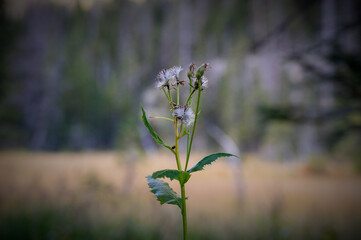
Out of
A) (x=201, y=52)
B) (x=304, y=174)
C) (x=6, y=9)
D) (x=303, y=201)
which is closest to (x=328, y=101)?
(x=304, y=174)

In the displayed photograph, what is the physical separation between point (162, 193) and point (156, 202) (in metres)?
2.27

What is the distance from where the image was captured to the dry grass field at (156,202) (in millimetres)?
2296

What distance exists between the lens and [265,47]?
4785 millimetres

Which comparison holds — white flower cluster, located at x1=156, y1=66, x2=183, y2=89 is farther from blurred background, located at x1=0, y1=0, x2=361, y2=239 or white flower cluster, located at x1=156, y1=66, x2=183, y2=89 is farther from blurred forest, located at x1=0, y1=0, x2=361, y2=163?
blurred forest, located at x1=0, y1=0, x2=361, y2=163

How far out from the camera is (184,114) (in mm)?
357

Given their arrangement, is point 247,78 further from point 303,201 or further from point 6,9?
point 6,9

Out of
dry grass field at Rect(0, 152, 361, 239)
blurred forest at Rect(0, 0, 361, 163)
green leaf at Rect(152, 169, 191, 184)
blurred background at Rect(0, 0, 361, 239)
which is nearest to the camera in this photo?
green leaf at Rect(152, 169, 191, 184)

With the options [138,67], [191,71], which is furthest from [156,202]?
[138,67]

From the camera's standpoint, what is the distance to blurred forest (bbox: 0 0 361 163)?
4.37m

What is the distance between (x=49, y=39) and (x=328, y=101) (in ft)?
15.7

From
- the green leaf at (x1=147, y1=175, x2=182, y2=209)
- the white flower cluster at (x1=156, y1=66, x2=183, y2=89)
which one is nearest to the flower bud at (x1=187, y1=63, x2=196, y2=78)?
the white flower cluster at (x1=156, y1=66, x2=183, y2=89)

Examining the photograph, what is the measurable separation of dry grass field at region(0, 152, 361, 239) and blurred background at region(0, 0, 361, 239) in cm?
3

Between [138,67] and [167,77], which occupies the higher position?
[138,67]

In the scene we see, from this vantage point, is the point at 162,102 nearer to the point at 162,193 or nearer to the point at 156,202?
the point at 156,202
